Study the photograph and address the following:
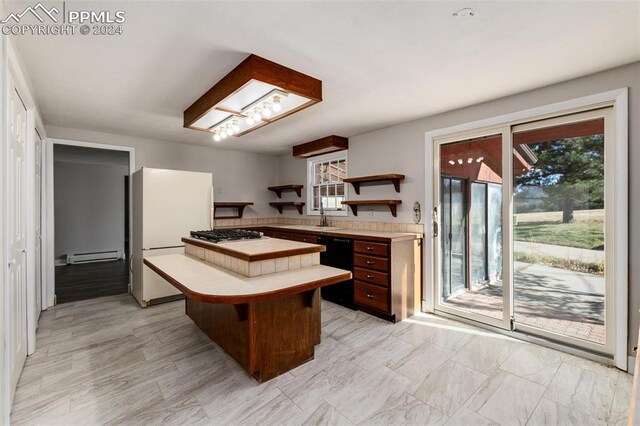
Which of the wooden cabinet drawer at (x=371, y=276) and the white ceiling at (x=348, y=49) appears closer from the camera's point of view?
the white ceiling at (x=348, y=49)

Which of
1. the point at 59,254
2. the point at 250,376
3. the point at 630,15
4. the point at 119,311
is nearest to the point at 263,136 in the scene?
the point at 119,311

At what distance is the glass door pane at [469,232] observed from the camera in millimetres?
3273

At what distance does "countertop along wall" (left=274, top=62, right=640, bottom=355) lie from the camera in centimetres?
221

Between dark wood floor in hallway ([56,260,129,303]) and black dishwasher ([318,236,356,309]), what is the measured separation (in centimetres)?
312

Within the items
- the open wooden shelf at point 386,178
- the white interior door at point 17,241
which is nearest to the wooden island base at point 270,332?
the white interior door at point 17,241

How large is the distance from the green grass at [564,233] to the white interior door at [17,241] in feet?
13.3

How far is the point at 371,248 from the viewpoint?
3355mm

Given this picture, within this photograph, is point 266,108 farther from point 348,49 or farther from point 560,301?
point 560,301

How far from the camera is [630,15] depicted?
1655 mm

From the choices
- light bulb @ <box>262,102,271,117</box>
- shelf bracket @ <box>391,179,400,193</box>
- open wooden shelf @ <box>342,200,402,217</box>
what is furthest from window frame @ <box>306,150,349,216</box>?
light bulb @ <box>262,102,271,117</box>

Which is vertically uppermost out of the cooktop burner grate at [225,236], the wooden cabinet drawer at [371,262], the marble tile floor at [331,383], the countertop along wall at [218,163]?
the countertop along wall at [218,163]

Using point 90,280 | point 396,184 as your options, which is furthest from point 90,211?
point 396,184

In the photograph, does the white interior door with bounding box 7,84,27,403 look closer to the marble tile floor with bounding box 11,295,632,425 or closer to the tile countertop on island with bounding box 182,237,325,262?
the marble tile floor with bounding box 11,295,632,425

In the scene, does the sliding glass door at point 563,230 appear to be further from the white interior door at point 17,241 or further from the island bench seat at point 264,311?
the white interior door at point 17,241
